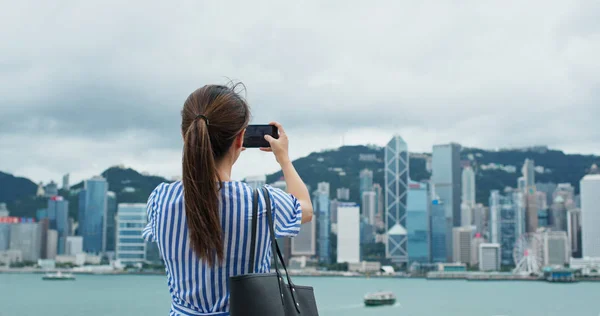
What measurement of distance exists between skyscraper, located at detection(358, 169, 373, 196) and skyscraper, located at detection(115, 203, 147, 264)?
29.3m

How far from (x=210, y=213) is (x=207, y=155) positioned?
0.09 m

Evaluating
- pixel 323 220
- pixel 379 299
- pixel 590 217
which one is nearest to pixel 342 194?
pixel 323 220

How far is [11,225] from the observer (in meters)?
68.8

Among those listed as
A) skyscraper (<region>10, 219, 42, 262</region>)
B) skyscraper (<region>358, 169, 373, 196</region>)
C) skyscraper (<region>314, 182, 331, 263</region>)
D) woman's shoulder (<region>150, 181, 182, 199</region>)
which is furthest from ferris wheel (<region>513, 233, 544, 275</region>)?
woman's shoulder (<region>150, 181, 182, 199</region>)

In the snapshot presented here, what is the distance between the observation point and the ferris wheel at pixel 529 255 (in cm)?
6794

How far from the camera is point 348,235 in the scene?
71750 mm

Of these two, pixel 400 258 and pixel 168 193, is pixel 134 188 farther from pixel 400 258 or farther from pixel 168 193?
pixel 168 193

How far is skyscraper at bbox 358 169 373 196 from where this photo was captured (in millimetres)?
86500

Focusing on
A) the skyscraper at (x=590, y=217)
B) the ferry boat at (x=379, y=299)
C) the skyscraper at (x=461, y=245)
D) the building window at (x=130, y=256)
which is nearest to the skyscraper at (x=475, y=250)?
the skyscraper at (x=461, y=245)

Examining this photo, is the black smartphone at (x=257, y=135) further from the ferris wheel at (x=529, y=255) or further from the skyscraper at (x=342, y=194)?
the skyscraper at (x=342, y=194)

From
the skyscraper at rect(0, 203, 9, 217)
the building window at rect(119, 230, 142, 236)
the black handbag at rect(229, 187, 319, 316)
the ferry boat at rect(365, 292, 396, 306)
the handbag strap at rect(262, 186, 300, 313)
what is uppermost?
the skyscraper at rect(0, 203, 9, 217)

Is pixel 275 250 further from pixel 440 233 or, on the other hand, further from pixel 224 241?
pixel 440 233

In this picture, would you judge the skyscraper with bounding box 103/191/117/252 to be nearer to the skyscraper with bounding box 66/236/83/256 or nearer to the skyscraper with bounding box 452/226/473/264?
the skyscraper with bounding box 66/236/83/256

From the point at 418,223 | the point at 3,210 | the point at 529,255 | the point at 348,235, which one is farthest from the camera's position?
the point at 418,223
